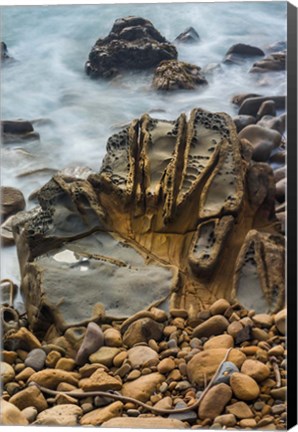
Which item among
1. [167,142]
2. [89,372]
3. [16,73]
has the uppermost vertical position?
[16,73]

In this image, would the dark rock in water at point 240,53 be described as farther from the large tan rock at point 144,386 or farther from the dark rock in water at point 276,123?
the large tan rock at point 144,386

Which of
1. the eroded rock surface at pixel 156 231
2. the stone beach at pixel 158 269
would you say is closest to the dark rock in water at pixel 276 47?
the stone beach at pixel 158 269

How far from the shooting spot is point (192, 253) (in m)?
3.43

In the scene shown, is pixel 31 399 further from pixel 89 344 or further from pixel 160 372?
pixel 160 372

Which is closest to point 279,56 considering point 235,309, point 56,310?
point 235,309

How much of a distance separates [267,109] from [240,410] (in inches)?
42.3

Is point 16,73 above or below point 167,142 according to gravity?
above

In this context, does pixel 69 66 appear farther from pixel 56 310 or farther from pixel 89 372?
pixel 89 372

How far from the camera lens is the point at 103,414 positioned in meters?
3.32

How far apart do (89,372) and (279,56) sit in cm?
133

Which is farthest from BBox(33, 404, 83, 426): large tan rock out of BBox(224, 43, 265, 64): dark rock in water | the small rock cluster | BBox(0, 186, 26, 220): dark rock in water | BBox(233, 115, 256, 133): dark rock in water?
BBox(224, 43, 265, 64): dark rock in water

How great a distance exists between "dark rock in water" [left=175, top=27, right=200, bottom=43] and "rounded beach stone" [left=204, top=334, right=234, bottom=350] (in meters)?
1.11

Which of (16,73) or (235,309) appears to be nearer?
(235,309)

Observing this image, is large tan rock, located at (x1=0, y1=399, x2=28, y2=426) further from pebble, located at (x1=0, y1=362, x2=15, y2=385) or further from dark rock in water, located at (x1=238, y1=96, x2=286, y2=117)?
dark rock in water, located at (x1=238, y1=96, x2=286, y2=117)
